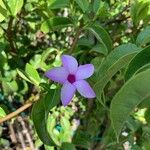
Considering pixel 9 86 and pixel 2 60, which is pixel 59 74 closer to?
pixel 2 60

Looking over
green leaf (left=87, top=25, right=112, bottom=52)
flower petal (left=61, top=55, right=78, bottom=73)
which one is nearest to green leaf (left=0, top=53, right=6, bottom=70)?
green leaf (left=87, top=25, right=112, bottom=52)

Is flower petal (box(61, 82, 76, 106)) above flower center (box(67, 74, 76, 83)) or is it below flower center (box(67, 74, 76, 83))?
below

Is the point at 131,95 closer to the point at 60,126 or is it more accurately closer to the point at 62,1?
the point at 62,1

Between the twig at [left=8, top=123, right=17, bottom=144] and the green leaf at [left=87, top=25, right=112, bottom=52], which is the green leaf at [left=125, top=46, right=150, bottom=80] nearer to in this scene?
A: the green leaf at [left=87, top=25, right=112, bottom=52]

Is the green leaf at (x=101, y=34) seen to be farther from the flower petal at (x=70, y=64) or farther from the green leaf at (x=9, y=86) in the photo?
the green leaf at (x=9, y=86)

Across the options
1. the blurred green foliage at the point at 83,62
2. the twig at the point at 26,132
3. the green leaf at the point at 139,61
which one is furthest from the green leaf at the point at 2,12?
the twig at the point at 26,132

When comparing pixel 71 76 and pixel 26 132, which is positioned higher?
pixel 71 76

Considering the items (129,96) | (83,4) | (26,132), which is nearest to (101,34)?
(83,4)
